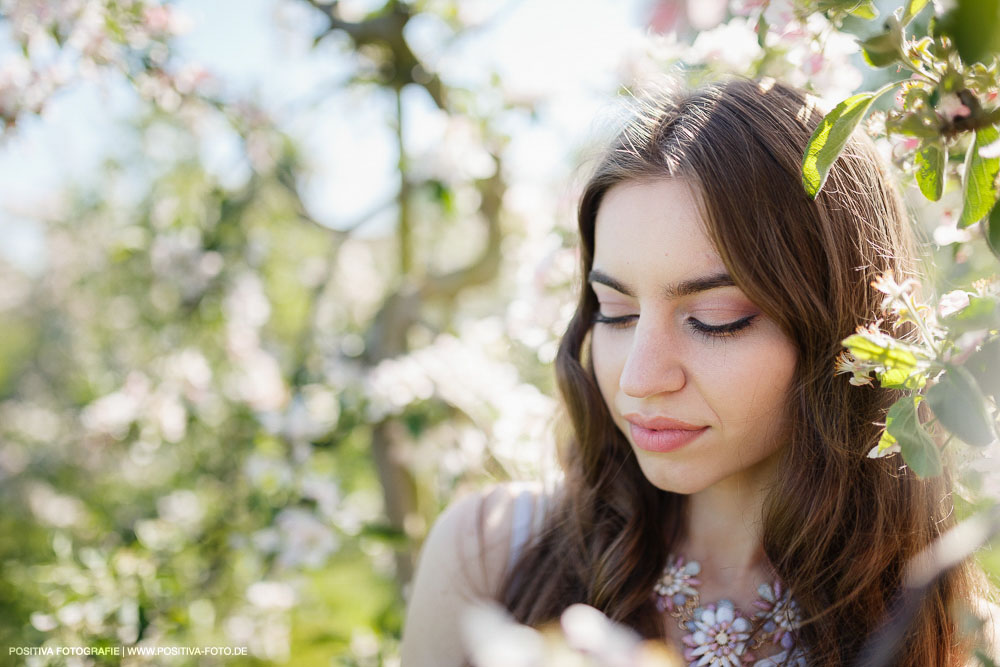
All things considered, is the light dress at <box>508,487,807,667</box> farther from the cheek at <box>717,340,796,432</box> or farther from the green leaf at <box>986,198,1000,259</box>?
the green leaf at <box>986,198,1000,259</box>

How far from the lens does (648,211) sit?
3.01ft

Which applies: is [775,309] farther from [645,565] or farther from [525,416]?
[525,416]

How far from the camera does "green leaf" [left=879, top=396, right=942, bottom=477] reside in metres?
0.58

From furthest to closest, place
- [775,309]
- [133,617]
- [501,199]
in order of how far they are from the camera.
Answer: [501,199], [133,617], [775,309]

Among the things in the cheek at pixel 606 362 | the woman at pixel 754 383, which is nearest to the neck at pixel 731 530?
the woman at pixel 754 383

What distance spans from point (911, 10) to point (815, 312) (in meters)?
0.37

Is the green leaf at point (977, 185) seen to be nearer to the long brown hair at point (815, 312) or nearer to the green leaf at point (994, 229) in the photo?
the green leaf at point (994, 229)

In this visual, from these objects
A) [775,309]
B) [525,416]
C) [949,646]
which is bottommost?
[525,416]

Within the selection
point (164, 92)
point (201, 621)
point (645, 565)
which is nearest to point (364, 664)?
point (201, 621)

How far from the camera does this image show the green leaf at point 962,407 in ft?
1.75

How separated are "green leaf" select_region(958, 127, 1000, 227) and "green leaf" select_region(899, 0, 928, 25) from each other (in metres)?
0.12

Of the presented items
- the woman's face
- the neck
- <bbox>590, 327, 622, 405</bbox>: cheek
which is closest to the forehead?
the woman's face

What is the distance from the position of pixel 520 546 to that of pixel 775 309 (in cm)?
61

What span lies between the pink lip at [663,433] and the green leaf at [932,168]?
1.25ft
